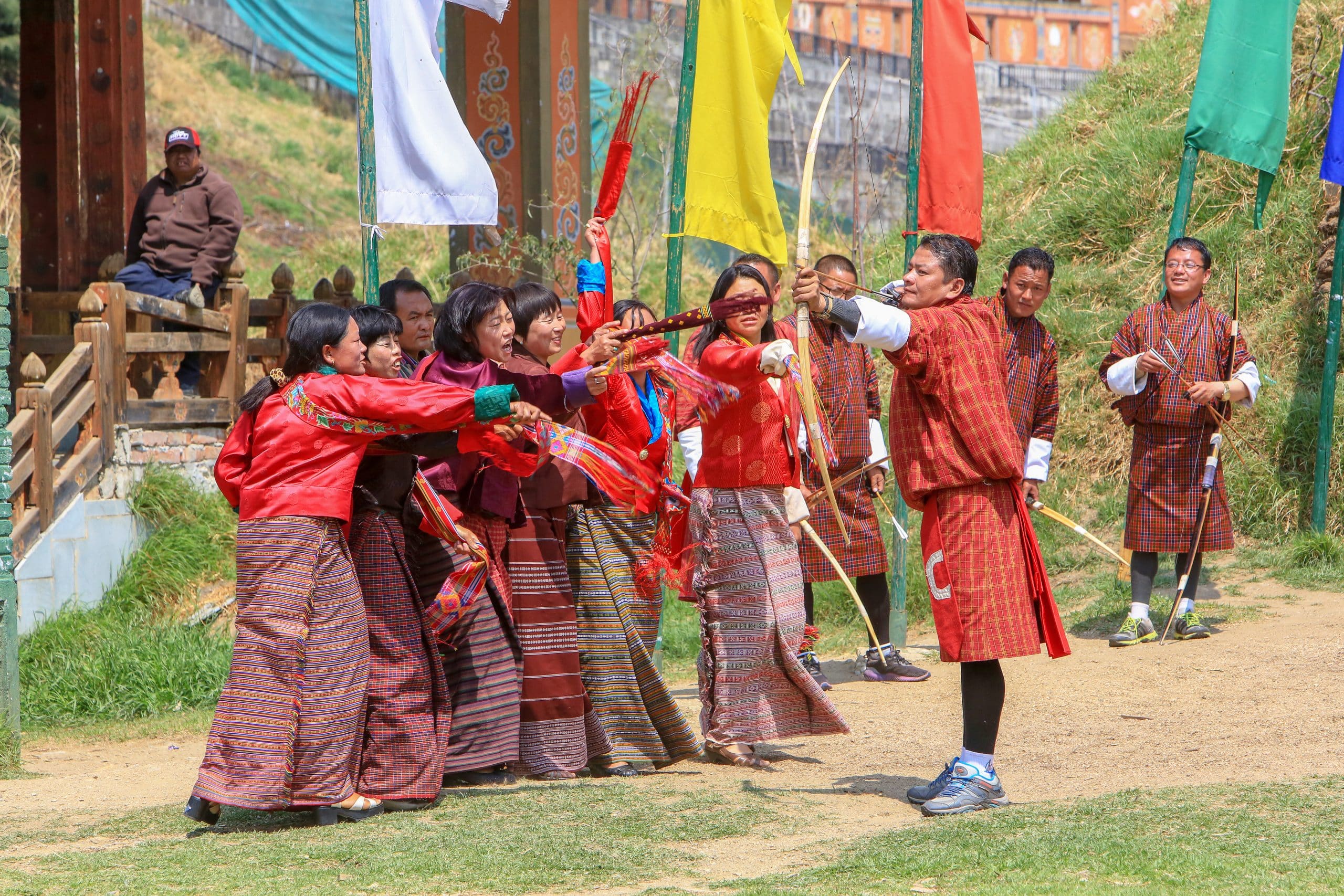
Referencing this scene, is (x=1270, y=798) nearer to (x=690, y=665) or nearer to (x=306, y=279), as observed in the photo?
(x=690, y=665)

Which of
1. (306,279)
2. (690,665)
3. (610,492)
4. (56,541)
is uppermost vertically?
(306,279)

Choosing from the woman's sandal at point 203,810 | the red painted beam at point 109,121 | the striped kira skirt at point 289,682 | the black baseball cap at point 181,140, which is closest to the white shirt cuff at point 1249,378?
the striped kira skirt at point 289,682

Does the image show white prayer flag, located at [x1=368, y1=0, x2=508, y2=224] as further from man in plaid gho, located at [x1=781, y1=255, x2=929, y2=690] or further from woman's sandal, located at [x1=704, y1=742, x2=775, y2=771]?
woman's sandal, located at [x1=704, y1=742, x2=775, y2=771]

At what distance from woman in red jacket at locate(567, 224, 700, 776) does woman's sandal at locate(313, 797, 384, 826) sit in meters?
0.90

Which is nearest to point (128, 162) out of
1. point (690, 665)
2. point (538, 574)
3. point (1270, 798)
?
point (690, 665)

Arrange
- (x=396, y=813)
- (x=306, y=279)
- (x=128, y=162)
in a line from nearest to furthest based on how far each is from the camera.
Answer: (x=396, y=813) → (x=128, y=162) → (x=306, y=279)

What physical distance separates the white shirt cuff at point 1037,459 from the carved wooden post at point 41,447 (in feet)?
17.2

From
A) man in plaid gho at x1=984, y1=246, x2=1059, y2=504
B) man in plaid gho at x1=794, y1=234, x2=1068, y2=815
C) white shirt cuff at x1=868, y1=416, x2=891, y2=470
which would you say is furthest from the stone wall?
man in plaid gho at x1=794, y1=234, x2=1068, y2=815

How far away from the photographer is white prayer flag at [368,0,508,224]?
5.36 meters

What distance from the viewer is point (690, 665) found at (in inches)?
Answer: 307

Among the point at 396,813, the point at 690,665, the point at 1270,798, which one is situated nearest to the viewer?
the point at 1270,798

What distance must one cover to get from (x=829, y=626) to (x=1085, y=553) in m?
1.75

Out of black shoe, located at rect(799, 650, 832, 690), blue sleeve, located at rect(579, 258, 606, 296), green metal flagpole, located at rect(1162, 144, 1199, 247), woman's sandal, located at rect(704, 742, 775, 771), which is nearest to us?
woman's sandal, located at rect(704, 742, 775, 771)

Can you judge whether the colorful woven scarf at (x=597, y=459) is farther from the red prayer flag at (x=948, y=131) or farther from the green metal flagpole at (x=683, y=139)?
the red prayer flag at (x=948, y=131)
